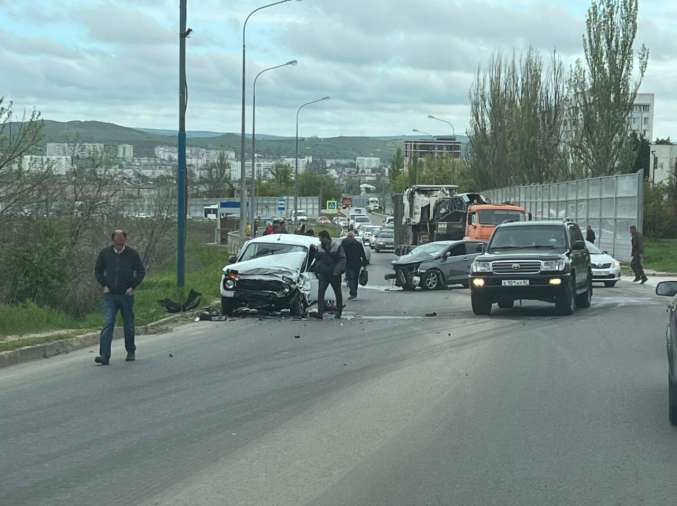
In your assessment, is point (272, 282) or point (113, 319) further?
point (272, 282)

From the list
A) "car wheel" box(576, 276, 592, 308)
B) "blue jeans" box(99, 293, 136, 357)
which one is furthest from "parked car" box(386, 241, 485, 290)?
"blue jeans" box(99, 293, 136, 357)

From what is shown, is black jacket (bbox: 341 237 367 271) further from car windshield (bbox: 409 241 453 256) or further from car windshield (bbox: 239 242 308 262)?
car windshield (bbox: 239 242 308 262)

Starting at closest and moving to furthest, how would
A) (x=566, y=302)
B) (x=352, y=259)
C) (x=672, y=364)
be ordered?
(x=672, y=364) → (x=566, y=302) → (x=352, y=259)

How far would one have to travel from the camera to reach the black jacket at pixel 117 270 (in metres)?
14.5

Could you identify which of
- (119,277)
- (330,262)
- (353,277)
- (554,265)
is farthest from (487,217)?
(119,277)

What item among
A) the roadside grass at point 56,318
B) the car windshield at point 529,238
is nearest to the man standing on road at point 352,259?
the roadside grass at point 56,318

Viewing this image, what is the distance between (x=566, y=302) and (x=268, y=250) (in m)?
6.22

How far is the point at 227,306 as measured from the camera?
863 inches

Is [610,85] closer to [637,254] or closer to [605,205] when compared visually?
[605,205]

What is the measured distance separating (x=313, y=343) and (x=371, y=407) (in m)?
6.35

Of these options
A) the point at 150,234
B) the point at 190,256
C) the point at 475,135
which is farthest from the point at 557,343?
the point at 475,135

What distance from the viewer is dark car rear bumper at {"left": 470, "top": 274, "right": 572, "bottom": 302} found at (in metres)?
21.0

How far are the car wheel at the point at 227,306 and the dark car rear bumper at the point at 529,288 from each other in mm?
5013

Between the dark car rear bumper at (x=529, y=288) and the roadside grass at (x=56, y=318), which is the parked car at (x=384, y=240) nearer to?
the roadside grass at (x=56, y=318)
